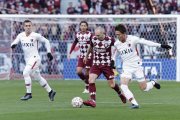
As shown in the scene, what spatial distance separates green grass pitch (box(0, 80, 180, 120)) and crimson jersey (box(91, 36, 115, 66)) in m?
1.12

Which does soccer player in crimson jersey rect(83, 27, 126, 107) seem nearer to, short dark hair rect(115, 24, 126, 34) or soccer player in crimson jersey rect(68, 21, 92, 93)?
short dark hair rect(115, 24, 126, 34)

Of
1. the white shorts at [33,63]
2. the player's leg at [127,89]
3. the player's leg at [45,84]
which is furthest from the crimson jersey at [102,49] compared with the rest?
the white shorts at [33,63]

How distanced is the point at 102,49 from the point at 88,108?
6.24 ft

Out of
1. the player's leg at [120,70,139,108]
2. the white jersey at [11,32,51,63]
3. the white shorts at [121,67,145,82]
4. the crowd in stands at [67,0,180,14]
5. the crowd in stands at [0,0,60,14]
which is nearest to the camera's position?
the player's leg at [120,70,139,108]

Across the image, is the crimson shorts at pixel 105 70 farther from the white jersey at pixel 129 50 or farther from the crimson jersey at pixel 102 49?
the white jersey at pixel 129 50

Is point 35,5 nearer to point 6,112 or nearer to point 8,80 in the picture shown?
point 8,80

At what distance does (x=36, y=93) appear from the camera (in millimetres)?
23172

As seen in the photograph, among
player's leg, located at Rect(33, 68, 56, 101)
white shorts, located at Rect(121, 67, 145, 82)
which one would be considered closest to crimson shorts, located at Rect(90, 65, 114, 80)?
white shorts, located at Rect(121, 67, 145, 82)

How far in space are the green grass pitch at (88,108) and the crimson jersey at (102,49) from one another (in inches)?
44.0

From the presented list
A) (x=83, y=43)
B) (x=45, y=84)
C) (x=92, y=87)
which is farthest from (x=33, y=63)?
(x=83, y=43)

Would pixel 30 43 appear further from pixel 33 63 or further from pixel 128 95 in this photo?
pixel 128 95

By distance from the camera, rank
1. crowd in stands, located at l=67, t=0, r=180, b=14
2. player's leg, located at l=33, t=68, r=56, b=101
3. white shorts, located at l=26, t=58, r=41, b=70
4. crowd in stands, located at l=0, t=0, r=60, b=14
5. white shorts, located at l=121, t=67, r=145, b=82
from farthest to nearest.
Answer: crowd in stands, located at l=0, t=0, r=60, b=14, crowd in stands, located at l=67, t=0, r=180, b=14, white shorts, located at l=26, t=58, r=41, b=70, player's leg, located at l=33, t=68, r=56, b=101, white shorts, located at l=121, t=67, r=145, b=82

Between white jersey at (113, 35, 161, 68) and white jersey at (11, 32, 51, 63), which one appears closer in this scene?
white jersey at (113, 35, 161, 68)

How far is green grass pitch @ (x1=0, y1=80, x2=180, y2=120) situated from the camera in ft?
49.6
